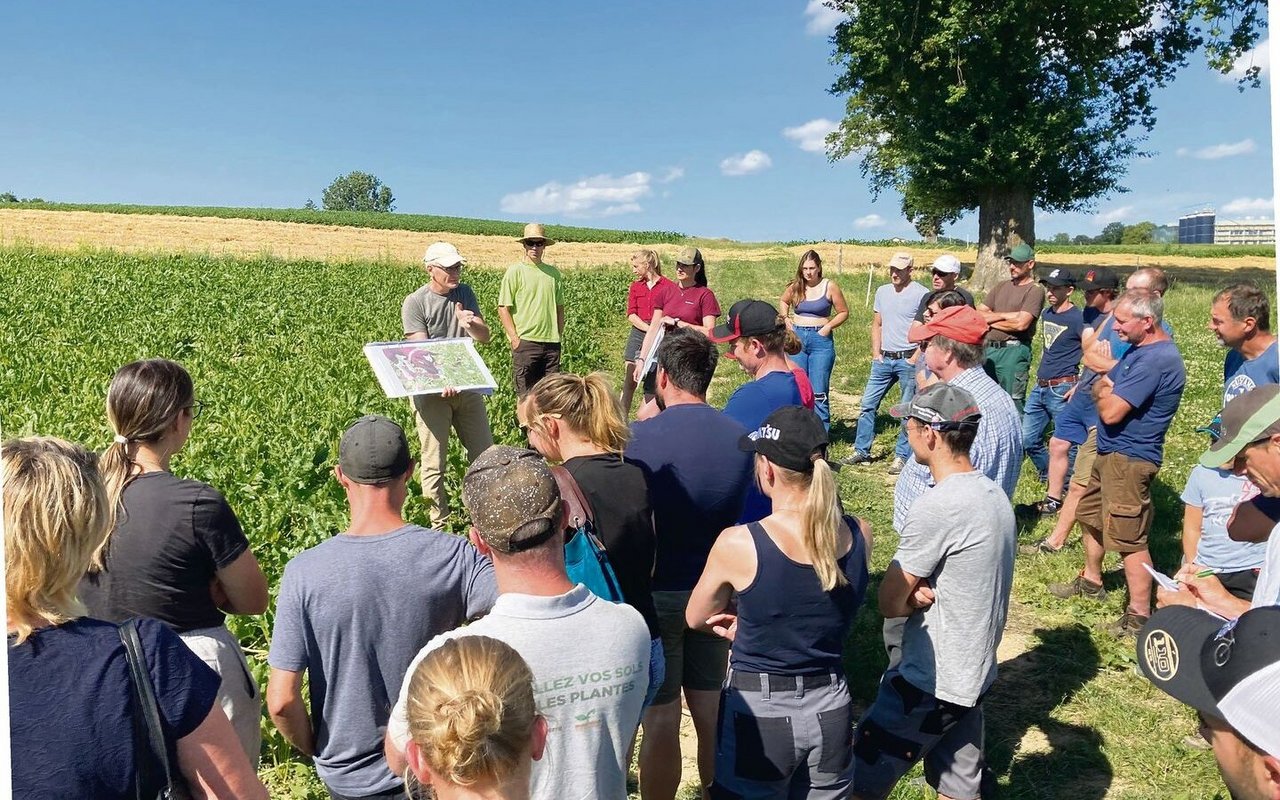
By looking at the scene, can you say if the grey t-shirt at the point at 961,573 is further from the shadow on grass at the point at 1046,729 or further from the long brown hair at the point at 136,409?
the long brown hair at the point at 136,409

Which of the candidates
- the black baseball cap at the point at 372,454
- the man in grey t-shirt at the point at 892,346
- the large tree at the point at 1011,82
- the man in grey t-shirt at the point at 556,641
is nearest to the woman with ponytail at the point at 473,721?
the man in grey t-shirt at the point at 556,641

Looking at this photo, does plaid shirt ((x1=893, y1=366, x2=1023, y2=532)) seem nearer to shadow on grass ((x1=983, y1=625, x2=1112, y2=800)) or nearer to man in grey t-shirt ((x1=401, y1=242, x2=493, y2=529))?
shadow on grass ((x1=983, y1=625, x2=1112, y2=800))

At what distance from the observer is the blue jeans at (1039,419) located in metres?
7.88

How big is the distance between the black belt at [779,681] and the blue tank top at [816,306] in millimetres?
6124

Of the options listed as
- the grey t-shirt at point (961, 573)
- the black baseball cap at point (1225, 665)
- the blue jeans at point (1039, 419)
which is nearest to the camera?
the black baseball cap at point (1225, 665)

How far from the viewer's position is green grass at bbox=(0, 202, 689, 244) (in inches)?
2714

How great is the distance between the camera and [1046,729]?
4.78m

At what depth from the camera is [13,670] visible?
1.91 m

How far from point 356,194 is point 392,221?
89574mm

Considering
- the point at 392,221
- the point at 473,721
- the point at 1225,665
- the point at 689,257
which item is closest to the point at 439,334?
the point at 689,257

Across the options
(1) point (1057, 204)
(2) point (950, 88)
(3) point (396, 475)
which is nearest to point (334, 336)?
(3) point (396, 475)

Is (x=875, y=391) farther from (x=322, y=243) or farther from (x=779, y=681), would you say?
(x=322, y=243)

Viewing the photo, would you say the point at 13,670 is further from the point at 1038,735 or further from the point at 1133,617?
the point at 1133,617

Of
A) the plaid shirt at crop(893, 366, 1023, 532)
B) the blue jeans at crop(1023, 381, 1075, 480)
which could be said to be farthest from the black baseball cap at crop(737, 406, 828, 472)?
the blue jeans at crop(1023, 381, 1075, 480)
